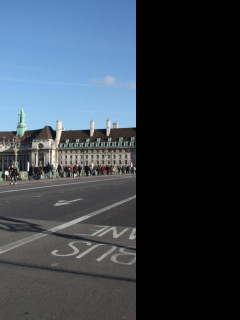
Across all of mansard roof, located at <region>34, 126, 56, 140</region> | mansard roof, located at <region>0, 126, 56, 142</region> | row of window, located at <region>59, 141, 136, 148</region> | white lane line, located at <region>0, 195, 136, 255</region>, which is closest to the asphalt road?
white lane line, located at <region>0, 195, 136, 255</region>

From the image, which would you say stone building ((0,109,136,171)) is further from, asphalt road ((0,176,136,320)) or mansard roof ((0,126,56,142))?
asphalt road ((0,176,136,320))

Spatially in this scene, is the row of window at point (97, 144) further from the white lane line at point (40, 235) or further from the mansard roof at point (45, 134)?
the white lane line at point (40, 235)

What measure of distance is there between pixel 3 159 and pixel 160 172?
168 m

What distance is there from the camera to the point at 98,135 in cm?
14112

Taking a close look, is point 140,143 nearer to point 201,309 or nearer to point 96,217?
point 201,309

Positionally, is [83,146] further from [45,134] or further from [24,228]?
[24,228]

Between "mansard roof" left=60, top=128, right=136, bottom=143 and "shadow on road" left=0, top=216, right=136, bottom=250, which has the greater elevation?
"mansard roof" left=60, top=128, right=136, bottom=143

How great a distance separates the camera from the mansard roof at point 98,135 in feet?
449

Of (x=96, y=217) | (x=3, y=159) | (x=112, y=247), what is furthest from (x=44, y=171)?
(x=3, y=159)

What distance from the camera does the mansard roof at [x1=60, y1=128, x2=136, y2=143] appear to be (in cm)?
13688

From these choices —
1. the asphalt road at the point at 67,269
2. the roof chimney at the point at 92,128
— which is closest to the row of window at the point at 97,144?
the roof chimney at the point at 92,128

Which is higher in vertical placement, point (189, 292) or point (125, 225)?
point (189, 292)

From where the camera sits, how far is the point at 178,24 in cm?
135

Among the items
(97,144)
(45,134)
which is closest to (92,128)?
(97,144)
